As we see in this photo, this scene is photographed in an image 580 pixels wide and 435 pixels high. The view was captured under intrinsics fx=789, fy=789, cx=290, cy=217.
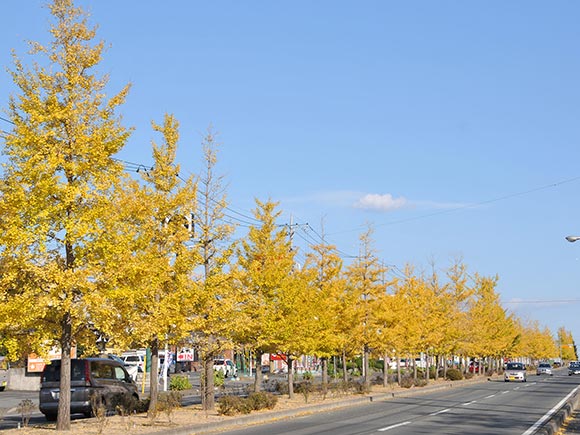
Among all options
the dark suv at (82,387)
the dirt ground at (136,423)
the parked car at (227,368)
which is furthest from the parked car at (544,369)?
the dark suv at (82,387)

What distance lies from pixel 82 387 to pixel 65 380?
18.0 feet

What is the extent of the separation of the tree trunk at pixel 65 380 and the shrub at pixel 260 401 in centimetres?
865

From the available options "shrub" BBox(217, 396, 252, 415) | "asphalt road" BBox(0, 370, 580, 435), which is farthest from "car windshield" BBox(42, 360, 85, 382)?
"shrub" BBox(217, 396, 252, 415)

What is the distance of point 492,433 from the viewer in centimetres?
2022

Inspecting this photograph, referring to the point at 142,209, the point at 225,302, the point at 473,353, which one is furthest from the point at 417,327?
the point at 142,209

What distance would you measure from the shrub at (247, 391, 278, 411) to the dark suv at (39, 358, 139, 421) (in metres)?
4.06

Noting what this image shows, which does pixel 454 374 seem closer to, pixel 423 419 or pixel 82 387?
pixel 423 419

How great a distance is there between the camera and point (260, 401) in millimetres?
27125

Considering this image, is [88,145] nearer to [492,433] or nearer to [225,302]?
[225,302]

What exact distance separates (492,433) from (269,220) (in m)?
15.8

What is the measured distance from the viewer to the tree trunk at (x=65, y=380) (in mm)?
18734

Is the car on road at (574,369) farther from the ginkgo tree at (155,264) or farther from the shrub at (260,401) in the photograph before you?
the ginkgo tree at (155,264)

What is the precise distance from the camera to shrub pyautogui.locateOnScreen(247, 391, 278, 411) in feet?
87.5

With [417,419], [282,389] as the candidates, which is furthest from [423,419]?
[282,389]
